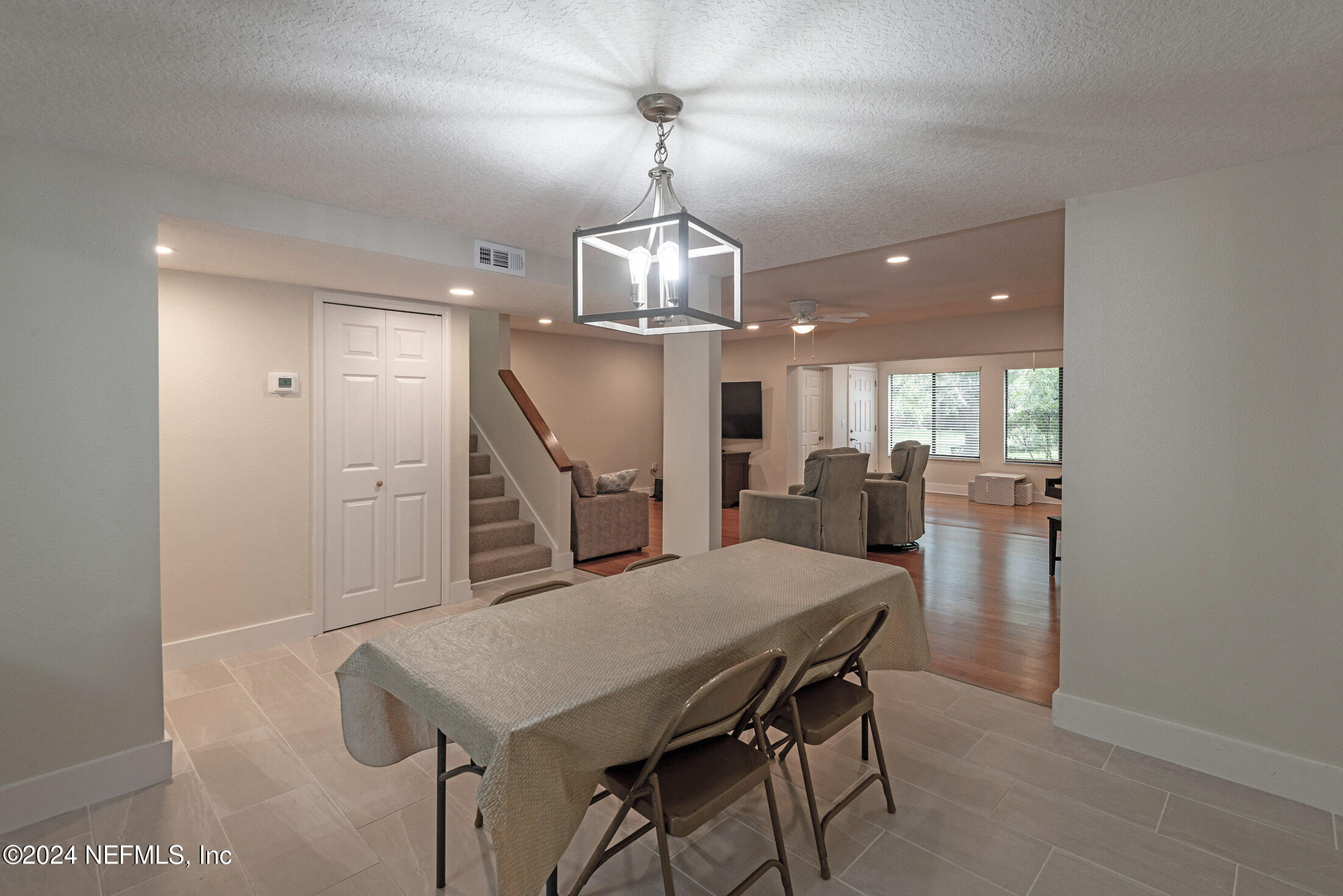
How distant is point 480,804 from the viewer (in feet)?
4.30

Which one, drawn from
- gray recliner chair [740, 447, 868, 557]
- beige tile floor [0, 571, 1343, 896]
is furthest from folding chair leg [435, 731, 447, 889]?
gray recliner chair [740, 447, 868, 557]

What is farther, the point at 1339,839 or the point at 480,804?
the point at 1339,839

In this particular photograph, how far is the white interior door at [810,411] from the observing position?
9023 millimetres

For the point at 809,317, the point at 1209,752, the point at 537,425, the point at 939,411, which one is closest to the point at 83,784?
the point at 537,425

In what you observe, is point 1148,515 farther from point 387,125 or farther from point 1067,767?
point 387,125

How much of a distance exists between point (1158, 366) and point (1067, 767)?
1623mm

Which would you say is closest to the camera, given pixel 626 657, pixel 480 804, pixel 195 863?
pixel 480 804

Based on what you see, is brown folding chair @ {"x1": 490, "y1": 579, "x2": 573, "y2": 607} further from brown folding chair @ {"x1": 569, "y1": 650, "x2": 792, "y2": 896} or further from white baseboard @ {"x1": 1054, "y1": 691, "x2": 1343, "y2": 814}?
white baseboard @ {"x1": 1054, "y1": 691, "x2": 1343, "y2": 814}

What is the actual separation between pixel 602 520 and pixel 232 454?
3.00 meters

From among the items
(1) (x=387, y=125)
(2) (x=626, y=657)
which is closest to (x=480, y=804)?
(2) (x=626, y=657)

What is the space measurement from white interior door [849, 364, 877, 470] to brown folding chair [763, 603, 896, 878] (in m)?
8.54

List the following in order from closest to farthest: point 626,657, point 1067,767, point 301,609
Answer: point 626,657, point 1067,767, point 301,609

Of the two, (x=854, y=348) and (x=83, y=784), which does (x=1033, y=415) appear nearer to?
(x=854, y=348)

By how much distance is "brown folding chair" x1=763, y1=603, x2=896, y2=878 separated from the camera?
6.27 ft
